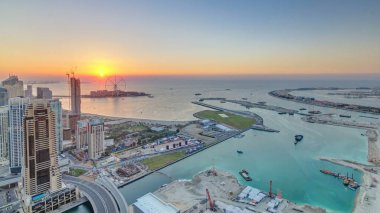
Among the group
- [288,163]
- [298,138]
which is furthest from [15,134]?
[298,138]

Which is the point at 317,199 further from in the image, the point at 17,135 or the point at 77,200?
the point at 17,135

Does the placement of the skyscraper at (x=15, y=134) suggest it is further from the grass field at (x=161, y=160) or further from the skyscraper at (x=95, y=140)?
the grass field at (x=161, y=160)

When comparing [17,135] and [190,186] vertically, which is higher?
[17,135]

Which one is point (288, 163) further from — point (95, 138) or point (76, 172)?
point (76, 172)

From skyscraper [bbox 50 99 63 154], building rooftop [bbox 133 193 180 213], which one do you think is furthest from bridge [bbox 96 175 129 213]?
skyscraper [bbox 50 99 63 154]

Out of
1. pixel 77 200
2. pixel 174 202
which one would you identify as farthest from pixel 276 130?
pixel 77 200

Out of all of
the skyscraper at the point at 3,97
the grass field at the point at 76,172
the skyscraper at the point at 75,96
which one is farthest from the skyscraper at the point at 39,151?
the skyscraper at the point at 75,96

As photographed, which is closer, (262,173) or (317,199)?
(317,199)

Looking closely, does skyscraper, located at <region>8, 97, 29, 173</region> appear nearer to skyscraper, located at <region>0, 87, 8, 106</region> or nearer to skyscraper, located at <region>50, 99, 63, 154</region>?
skyscraper, located at <region>50, 99, 63, 154</region>
